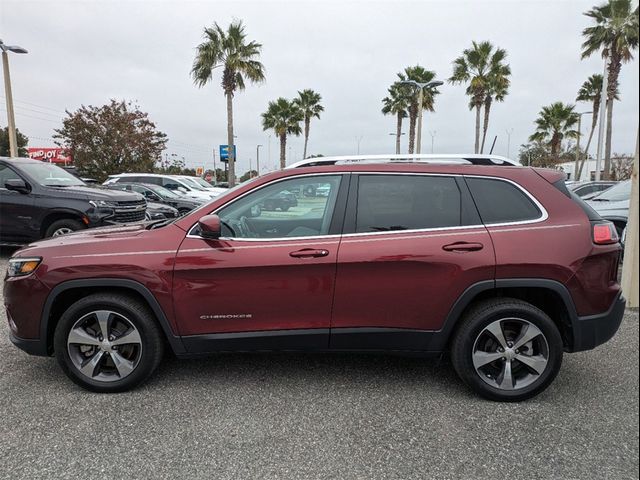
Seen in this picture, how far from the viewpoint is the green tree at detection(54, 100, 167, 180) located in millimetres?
32906

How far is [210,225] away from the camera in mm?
3037

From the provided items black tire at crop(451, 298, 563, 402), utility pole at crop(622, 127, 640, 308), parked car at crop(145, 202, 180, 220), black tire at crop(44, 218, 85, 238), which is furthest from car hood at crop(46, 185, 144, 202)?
utility pole at crop(622, 127, 640, 308)

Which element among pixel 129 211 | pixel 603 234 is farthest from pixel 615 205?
pixel 129 211

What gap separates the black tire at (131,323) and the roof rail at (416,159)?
1.58 metres

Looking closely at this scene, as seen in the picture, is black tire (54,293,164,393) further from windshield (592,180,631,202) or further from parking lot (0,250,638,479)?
windshield (592,180,631,202)

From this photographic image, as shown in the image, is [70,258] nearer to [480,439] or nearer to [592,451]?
[480,439]

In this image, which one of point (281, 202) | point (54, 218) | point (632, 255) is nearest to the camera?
point (632, 255)

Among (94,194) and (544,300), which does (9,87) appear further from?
(544,300)

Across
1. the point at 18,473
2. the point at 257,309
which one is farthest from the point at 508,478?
the point at 18,473

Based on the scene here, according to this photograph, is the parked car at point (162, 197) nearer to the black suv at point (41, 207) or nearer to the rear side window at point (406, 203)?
the black suv at point (41, 207)

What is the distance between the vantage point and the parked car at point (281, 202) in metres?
3.40

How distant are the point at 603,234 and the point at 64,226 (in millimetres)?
7998

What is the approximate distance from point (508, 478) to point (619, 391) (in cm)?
150

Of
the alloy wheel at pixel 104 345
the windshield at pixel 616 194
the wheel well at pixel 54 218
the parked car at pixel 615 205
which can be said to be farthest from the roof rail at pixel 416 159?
the wheel well at pixel 54 218
